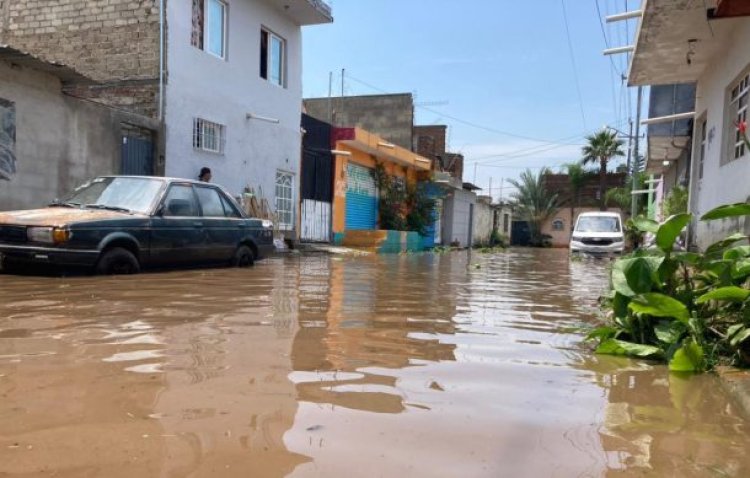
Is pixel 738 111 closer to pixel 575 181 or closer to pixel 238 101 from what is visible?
pixel 238 101

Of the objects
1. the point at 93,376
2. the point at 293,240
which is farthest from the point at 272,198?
the point at 93,376

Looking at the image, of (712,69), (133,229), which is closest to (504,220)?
(712,69)

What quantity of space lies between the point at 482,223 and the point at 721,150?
28550 mm

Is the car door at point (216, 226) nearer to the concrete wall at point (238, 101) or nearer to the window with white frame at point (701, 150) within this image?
the concrete wall at point (238, 101)

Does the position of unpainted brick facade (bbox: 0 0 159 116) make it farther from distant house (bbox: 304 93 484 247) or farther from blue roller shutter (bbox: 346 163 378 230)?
distant house (bbox: 304 93 484 247)

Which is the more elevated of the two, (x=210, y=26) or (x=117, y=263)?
(x=210, y=26)

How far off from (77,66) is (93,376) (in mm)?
12053

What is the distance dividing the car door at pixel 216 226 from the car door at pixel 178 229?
0.43ft

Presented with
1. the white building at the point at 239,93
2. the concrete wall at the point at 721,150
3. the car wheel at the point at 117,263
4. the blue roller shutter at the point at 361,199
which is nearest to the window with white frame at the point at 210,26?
the white building at the point at 239,93

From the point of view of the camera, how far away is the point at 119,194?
809cm

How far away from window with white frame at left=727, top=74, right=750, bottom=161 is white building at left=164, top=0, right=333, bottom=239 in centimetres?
1006

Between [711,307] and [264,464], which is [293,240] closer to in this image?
[711,307]

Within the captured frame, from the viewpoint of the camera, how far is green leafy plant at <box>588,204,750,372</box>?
352 centimetres

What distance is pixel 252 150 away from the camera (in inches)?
589
